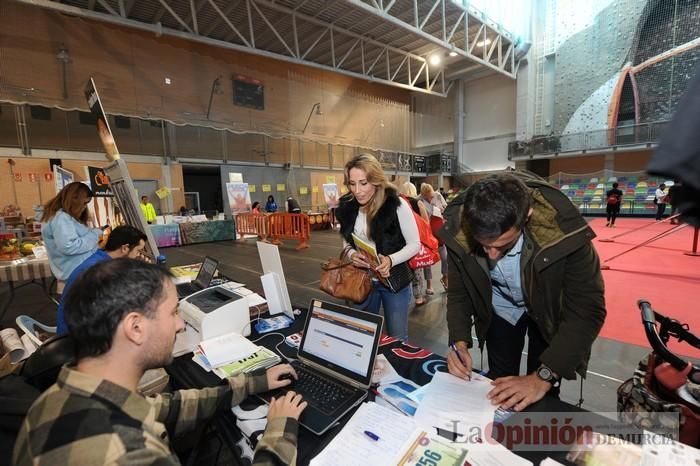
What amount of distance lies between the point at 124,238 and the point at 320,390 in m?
1.95

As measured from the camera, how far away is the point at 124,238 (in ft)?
7.61

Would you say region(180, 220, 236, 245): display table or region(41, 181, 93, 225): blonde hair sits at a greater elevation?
region(41, 181, 93, 225): blonde hair

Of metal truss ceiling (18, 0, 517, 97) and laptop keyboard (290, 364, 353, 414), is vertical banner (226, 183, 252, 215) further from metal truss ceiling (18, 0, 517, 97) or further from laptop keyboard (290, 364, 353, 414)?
laptop keyboard (290, 364, 353, 414)

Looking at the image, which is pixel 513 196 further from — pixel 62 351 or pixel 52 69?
pixel 52 69

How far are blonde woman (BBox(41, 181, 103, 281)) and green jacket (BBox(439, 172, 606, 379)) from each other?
124 inches

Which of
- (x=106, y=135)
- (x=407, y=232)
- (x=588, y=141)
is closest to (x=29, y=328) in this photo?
(x=106, y=135)

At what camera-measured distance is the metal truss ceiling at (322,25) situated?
8703mm

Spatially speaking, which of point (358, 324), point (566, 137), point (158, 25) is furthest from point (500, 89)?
point (358, 324)

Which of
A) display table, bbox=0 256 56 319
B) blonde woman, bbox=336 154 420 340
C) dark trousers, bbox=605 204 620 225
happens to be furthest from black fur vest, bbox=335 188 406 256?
dark trousers, bbox=605 204 620 225

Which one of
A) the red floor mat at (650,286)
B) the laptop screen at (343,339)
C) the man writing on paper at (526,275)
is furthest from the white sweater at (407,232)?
the red floor mat at (650,286)

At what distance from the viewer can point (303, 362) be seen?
1.36 m

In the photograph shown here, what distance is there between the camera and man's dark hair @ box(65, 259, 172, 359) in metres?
0.80

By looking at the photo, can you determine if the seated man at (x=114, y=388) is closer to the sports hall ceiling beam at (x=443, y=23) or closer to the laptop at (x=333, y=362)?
the laptop at (x=333, y=362)

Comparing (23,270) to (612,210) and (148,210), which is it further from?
(612,210)
